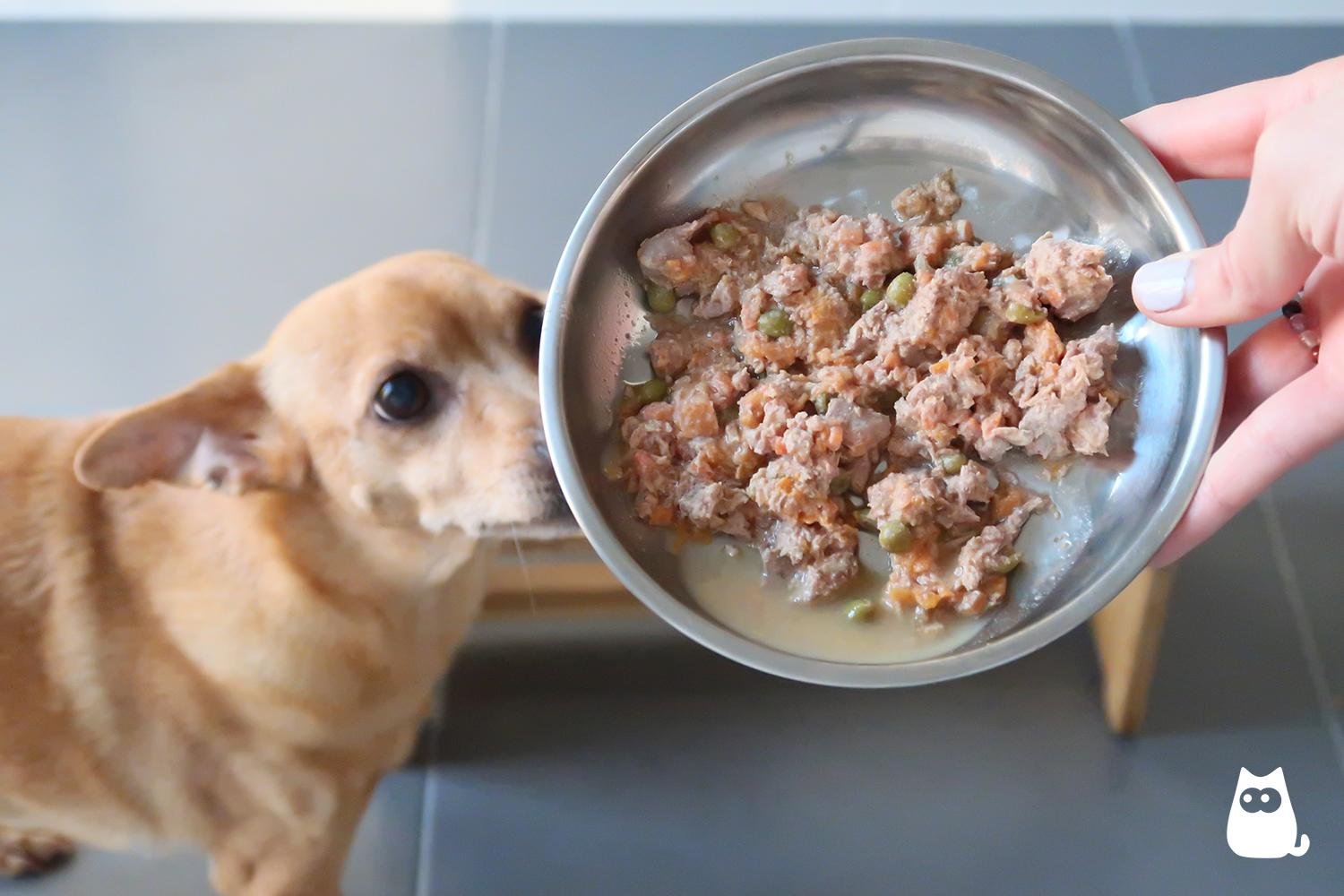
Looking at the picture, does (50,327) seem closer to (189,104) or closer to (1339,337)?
(189,104)

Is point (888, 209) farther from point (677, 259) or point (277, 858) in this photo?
point (277, 858)

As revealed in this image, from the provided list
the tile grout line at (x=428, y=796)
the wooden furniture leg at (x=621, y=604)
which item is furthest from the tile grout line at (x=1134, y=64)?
the tile grout line at (x=428, y=796)

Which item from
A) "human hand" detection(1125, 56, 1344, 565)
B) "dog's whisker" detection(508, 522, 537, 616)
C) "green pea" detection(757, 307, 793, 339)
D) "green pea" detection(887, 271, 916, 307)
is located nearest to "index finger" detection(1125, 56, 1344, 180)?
"human hand" detection(1125, 56, 1344, 565)

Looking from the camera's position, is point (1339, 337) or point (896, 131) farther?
point (896, 131)

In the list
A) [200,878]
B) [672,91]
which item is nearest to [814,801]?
[200,878]

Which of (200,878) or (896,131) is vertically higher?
(896,131)

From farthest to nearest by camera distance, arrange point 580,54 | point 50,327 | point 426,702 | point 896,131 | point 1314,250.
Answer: point 580,54, point 50,327, point 426,702, point 896,131, point 1314,250

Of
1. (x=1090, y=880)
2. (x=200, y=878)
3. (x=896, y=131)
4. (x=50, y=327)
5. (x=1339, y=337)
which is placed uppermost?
(x=896, y=131)

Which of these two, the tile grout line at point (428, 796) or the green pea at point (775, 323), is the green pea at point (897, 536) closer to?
the green pea at point (775, 323)
